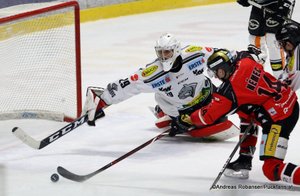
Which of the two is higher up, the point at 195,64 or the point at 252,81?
the point at 252,81

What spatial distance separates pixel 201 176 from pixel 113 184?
1.48 ft

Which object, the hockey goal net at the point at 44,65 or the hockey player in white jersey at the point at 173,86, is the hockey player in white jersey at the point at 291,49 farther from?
the hockey goal net at the point at 44,65

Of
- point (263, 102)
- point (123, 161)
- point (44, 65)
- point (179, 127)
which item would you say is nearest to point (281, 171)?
point (263, 102)

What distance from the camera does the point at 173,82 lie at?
15.4 ft

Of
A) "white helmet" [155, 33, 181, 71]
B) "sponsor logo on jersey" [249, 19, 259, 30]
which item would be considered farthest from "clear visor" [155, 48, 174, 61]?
"sponsor logo on jersey" [249, 19, 259, 30]

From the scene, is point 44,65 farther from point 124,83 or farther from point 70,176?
point 70,176

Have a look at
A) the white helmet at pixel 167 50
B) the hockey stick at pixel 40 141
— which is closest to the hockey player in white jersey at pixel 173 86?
the white helmet at pixel 167 50

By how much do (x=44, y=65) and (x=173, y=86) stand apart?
A: 1.01 meters

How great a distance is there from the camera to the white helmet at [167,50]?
14.8ft

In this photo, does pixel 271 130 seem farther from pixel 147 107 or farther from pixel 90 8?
pixel 90 8

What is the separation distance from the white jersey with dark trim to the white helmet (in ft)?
0.27

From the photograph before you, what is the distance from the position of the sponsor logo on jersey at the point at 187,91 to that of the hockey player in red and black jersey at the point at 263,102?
859mm

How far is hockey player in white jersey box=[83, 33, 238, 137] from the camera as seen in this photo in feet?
15.1

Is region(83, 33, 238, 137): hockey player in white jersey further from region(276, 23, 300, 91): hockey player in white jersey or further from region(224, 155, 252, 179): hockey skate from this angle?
region(276, 23, 300, 91): hockey player in white jersey
